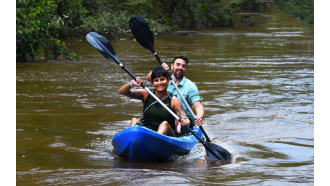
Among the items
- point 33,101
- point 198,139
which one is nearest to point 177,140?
point 198,139

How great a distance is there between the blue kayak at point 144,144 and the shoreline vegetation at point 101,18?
1.96 meters

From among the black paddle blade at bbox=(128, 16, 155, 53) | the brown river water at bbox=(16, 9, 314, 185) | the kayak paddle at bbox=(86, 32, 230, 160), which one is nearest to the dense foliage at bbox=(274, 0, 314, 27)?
the brown river water at bbox=(16, 9, 314, 185)

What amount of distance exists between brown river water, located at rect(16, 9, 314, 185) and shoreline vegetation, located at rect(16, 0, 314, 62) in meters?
0.69

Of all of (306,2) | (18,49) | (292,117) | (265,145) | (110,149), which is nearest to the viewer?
(306,2)

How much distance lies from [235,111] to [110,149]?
11.1ft

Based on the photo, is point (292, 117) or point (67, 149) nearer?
point (67, 149)

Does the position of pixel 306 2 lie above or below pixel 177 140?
above

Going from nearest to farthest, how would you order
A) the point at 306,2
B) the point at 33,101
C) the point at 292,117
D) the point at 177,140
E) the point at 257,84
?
the point at 306,2 < the point at 177,140 < the point at 292,117 < the point at 33,101 < the point at 257,84

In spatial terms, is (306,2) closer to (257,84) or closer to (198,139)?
(198,139)

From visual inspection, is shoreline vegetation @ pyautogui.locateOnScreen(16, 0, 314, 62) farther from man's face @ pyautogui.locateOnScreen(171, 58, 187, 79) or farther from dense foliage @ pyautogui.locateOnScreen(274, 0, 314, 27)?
man's face @ pyautogui.locateOnScreen(171, 58, 187, 79)

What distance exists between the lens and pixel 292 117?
30.4 ft

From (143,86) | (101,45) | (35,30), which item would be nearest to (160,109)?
(143,86)

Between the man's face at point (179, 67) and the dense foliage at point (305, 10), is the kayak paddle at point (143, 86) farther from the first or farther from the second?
the dense foliage at point (305, 10)

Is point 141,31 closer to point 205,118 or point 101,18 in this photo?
point 205,118
